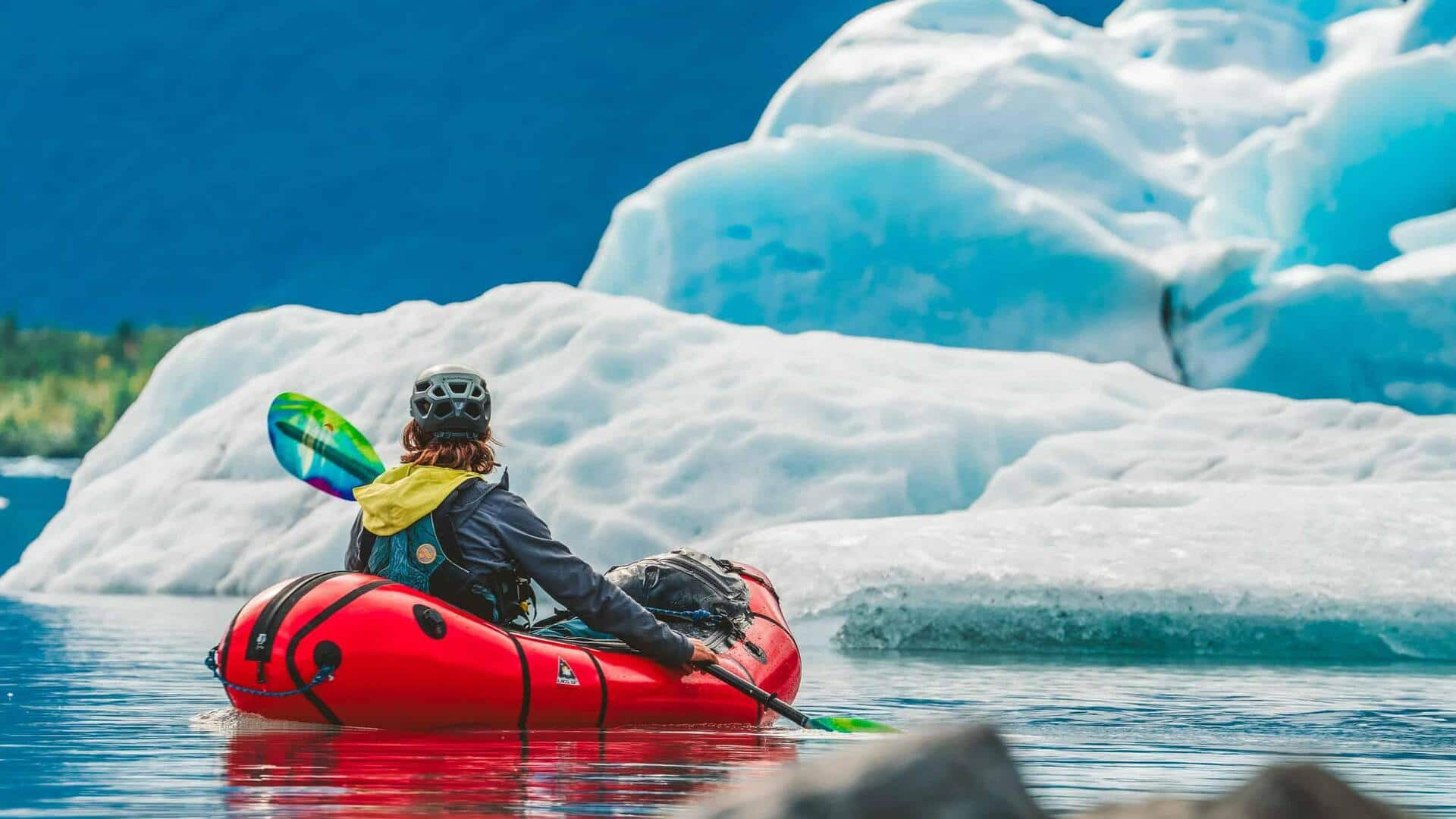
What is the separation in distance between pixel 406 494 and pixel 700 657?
1067 mm

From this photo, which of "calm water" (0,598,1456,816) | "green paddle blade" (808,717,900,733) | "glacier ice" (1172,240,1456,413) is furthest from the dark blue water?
"green paddle blade" (808,717,900,733)

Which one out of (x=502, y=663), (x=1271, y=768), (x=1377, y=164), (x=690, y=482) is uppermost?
(x=1377, y=164)

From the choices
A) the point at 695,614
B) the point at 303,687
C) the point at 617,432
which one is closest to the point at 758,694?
the point at 695,614

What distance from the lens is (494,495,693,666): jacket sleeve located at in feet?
17.1

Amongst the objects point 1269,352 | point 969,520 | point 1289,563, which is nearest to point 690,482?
point 969,520

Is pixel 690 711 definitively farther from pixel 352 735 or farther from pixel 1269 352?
pixel 1269 352

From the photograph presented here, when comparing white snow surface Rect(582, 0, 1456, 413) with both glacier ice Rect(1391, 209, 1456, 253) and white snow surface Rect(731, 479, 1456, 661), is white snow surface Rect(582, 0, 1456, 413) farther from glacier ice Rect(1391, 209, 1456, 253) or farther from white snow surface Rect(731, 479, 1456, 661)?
white snow surface Rect(731, 479, 1456, 661)

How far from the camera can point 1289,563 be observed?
8.89 metres

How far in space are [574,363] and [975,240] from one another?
624 centimetres

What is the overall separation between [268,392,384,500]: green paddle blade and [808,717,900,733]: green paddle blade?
3.08 m

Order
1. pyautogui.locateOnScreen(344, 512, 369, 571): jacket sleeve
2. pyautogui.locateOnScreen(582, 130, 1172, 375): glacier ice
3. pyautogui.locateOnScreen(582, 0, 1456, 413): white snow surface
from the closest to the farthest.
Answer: pyautogui.locateOnScreen(344, 512, 369, 571): jacket sleeve < pyautogui.locateOnScreen(582, 0, 1456, 413): white snow surface < pyautogui.locateOnScreen(582, 130, 1172, 375): glacier ice

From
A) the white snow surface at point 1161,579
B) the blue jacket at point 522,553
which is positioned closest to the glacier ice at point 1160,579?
the white snow surface at point 1161,579

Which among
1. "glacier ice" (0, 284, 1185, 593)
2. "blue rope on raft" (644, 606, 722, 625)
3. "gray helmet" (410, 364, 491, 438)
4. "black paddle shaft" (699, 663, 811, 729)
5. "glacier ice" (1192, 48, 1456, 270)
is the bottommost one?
"black paddle shaft" (699, 663, 811, 729)

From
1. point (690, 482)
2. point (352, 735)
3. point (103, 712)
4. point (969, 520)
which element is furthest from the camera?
point (690, 482)
